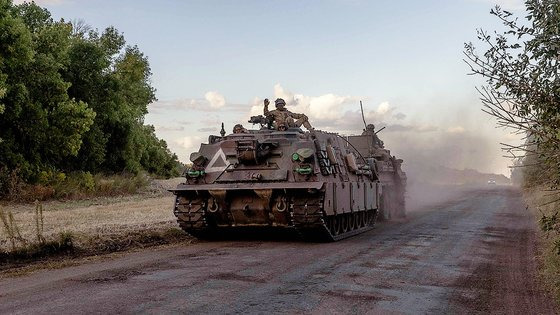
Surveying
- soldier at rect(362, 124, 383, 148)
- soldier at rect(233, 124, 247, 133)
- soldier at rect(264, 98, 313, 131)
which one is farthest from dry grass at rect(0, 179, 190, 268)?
soldier at rect(362, 124, 383, 148)

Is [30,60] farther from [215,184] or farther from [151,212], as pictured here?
[215,184]

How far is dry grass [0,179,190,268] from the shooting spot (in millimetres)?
13195

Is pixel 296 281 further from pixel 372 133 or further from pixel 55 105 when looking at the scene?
pixel 55 105

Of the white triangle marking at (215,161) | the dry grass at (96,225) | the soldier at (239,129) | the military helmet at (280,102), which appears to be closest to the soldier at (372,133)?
the dry grass at (96,225)

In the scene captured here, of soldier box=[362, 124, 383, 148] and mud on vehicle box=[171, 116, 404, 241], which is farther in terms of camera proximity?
soldier box=[362, 124, 383, 148]

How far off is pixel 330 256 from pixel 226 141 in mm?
4648

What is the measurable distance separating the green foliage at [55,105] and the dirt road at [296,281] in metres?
14.7

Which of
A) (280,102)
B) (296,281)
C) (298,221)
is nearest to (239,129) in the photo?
(280,102)

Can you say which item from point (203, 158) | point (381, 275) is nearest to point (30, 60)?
point (203, 158)

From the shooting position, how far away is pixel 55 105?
93.6ft

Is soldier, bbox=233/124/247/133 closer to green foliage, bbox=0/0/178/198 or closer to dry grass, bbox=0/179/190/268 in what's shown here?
dry grass, bbox=0/179/190/268

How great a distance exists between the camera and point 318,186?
14.0 m

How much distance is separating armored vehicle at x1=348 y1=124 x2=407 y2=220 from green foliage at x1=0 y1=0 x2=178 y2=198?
11.2 m

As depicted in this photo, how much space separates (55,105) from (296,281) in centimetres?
2166
